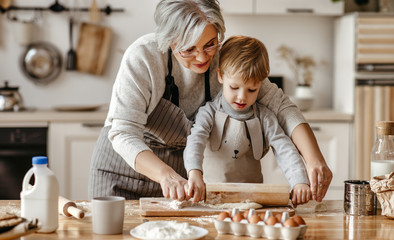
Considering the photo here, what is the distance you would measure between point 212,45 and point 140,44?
0.26 m

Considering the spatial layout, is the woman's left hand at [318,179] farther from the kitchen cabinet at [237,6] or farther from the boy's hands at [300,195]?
the kitchen cabinet at [237,6]

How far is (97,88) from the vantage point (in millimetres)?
4020

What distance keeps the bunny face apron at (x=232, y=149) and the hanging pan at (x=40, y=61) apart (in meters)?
2.32

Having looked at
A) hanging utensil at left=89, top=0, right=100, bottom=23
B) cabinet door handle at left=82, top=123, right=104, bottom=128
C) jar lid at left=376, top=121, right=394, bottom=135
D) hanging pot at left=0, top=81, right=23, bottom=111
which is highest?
hanging utensil at left=89, top=0, right=100, bottom=23

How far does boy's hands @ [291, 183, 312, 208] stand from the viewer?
171 cm

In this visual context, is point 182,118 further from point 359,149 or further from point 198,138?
point 359,149

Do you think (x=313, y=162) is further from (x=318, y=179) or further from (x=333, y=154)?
(x=333, y=154)

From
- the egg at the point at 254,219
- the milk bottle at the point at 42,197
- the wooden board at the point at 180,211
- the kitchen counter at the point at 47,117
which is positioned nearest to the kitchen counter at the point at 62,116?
the kitchen counter at the point at 47,117

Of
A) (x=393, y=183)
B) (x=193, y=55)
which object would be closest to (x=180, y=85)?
(x=193, y=55)

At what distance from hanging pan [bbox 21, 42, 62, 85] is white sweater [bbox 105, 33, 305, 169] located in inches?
80.4

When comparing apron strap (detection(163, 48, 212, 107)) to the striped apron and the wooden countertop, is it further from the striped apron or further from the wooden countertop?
the wooden countertop

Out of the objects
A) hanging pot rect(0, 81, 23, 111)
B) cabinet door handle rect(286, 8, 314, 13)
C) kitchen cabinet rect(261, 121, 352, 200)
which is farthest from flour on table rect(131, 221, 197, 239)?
cabinet door handle rect(286, 8, 314, 13)

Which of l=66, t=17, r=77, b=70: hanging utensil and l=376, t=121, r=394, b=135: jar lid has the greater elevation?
l=66, t=17, r=77, b=70: hanging utensil

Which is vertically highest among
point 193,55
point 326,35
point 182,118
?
point 326,35
